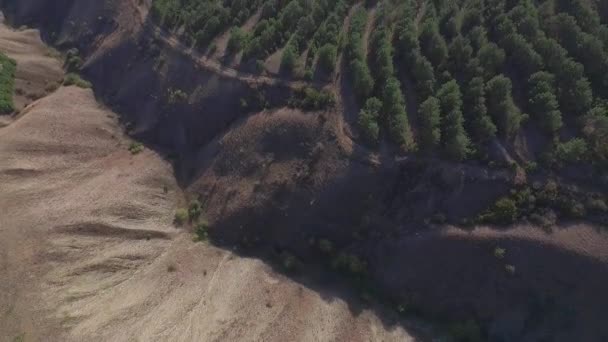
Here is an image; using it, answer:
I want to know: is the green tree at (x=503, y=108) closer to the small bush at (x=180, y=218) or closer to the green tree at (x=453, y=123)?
the green tree at (x=453, y=123)

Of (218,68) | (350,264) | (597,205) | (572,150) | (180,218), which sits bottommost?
(180,218)

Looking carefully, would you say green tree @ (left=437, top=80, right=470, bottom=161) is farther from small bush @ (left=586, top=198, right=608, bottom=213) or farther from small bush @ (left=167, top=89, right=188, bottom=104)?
small bush @ (left=167, top=89, right=188, bottom=104)

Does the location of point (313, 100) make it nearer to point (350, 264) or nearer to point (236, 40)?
point (236, 40)

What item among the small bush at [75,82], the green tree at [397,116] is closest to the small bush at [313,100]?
the green tree at [397,116]

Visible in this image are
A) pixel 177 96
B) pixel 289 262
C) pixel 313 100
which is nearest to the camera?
pixel 289 262

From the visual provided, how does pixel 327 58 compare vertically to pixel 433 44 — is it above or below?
below

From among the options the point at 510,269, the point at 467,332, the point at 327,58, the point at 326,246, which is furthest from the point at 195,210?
the point at 510,269

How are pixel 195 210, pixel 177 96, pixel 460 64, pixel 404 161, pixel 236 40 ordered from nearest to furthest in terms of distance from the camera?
pixel 404 161 → pixel 460 64 → pixel 195 210 → pixel 236 40 → pixel 177 96
